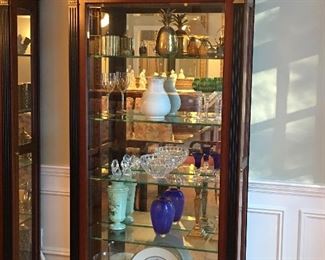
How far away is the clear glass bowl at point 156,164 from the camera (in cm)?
291

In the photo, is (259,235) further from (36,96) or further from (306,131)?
(36,96)

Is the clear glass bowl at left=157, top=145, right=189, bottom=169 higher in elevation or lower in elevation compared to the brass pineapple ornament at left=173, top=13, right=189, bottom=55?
lower

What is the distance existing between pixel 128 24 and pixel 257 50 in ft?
2.43

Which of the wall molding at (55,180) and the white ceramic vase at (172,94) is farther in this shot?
the wall molding at (55,180)

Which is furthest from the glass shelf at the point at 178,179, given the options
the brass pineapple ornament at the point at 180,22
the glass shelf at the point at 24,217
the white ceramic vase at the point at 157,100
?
the brass pineapple ornament at the point at 180,22

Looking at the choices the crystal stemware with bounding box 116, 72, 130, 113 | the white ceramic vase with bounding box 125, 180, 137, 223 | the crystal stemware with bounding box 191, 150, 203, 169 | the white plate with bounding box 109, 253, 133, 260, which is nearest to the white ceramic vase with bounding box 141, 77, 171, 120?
the crystal stemware with bounding box 116, 72, 130, 113

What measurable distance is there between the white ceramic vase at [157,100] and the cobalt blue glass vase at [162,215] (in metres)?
0.45

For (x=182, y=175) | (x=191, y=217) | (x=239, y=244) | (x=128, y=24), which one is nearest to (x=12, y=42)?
(x=128, y=24)

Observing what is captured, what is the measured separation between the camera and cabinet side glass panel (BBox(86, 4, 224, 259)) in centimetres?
276

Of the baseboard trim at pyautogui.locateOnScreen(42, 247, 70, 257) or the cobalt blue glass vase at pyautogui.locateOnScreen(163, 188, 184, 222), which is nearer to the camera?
the cobalt blue glass vase at pyautogui.locateOnScreen(163, 188, 184, 222)

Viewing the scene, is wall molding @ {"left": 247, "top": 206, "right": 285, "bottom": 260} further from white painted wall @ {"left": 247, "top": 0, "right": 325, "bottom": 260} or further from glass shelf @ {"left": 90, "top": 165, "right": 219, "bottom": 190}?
glass shelf @ {"left": 90, "top": 165, "right": 219, "bottom": 190}

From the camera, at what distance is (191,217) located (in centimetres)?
291

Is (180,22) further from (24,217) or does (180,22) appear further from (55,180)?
(24,217)

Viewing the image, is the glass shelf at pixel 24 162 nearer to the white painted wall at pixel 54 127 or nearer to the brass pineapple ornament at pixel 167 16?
the white painted wall at pixel 54 127
